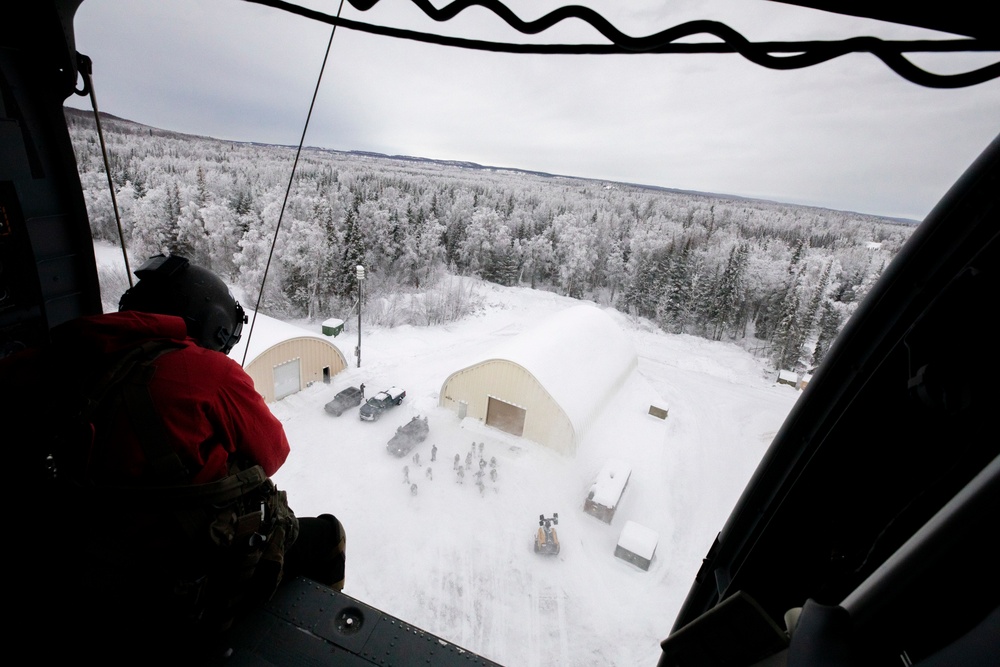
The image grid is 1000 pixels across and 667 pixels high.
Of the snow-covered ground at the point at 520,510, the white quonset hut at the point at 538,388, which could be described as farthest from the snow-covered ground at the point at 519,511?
the white quonset hut at the point at 538,388

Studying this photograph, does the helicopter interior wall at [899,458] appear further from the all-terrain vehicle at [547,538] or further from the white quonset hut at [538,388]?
the white quonset hut at [538,388]

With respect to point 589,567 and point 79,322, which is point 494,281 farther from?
point 79,322

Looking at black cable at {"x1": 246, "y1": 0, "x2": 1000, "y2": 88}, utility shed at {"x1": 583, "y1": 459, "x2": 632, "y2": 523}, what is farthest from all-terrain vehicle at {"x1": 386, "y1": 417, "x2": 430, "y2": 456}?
black cable at {"x1": 246, "y1": 0, "x2": 1000, "y2": 88}

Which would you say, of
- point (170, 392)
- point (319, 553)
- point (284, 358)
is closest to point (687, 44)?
point (170, 392)

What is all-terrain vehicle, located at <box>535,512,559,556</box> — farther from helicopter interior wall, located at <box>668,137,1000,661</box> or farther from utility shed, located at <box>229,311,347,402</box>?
utility shed, located at <box>229,311,347,402</box>

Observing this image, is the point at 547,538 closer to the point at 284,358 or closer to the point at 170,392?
the point at 170,392

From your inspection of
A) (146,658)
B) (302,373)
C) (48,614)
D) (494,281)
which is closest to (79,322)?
(48,614)
